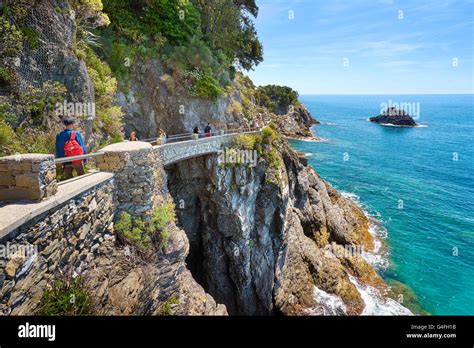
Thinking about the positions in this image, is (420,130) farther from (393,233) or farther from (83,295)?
(83,295)

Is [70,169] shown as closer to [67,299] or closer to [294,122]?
[67,299]

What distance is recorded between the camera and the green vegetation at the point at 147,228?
929cm

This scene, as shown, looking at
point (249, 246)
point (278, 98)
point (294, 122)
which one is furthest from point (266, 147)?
point (278, 98)

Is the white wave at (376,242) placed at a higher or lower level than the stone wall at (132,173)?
lower

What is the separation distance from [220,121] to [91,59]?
11109 mm

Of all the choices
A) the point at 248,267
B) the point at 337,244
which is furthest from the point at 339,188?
the point at 248,267

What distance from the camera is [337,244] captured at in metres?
30.1

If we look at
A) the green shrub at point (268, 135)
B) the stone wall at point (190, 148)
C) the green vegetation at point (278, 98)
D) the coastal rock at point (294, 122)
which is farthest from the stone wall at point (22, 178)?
the green vegetation at point (278, 98)

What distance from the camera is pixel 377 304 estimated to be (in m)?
23.6

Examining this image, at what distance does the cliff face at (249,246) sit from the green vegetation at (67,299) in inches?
546

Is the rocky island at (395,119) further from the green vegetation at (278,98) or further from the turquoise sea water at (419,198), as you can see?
the green vegetation at (278,98)

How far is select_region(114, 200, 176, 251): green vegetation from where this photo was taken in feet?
30.5

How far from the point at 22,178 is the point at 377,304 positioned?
88.2 ft
